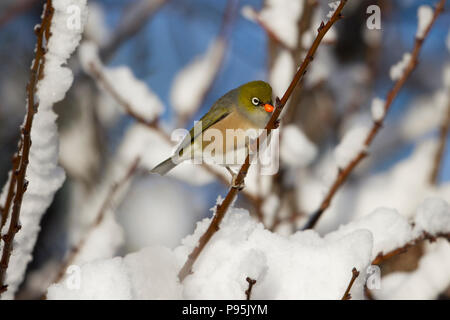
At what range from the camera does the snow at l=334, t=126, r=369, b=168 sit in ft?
3.79

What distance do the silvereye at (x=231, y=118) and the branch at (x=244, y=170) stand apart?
17cm

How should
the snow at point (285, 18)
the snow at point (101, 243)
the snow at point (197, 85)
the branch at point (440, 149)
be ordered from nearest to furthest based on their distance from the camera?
1. the snow at point (101, 243)
2. the snow at point (285, 18)
3. the branch at point (440, 149)
4. the snow at point (197, 85)

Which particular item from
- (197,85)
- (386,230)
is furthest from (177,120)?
(386,230)

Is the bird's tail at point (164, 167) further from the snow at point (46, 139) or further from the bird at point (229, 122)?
the snow at point (46, 139)

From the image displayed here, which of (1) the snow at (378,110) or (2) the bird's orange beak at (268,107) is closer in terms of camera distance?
(2) the bird's orange beak at (268,107)

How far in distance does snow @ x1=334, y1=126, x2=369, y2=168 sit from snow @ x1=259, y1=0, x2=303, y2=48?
0.36m

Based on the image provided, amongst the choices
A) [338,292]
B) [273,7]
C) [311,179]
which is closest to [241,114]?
[338,292]

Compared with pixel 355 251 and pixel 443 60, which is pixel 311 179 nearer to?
pixel 443 60

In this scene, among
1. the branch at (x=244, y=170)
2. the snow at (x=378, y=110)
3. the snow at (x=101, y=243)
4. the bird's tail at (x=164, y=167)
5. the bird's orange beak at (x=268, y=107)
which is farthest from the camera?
the snow at (x=101, y=243)

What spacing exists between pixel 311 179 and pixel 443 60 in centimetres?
126

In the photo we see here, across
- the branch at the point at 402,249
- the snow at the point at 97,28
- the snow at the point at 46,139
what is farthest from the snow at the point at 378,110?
the snow at the point at 97,28

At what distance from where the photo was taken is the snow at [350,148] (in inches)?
45.5

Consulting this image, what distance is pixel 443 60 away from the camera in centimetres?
299
